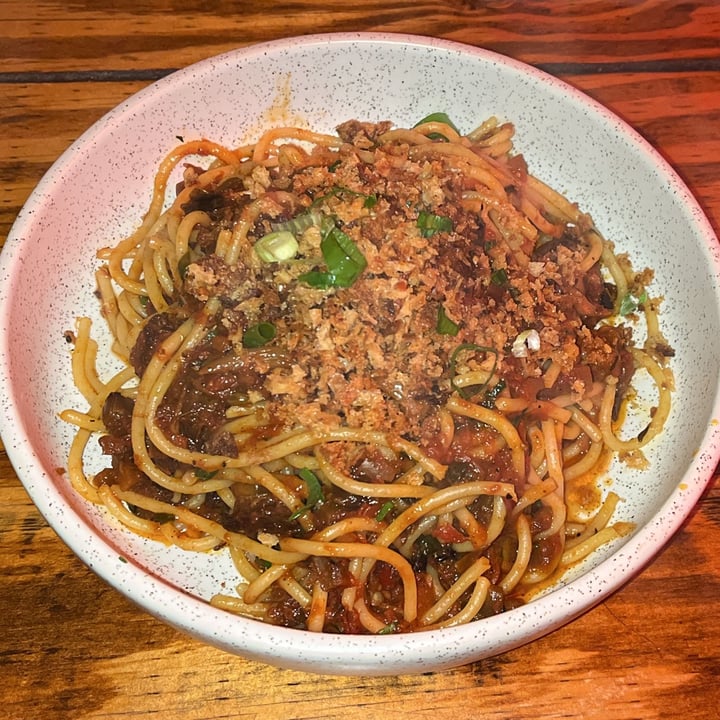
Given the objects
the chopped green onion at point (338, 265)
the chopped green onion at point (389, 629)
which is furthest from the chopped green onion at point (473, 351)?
the chopped green onion at point (389, 629)

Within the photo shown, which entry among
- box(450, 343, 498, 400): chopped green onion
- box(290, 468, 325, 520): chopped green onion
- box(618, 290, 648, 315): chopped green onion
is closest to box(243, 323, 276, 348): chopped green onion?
box(290, 468, 325, 520): chopped green onion

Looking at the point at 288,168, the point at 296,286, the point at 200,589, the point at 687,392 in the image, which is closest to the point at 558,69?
the point at 288,168

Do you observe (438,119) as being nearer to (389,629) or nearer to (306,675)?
(389,629)

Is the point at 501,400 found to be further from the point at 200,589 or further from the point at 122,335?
the point at 122,335

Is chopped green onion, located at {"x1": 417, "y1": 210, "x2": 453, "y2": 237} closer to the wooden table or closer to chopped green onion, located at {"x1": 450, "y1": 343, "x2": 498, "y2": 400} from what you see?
chopped green onion, located at {"x1": 450, "y1": 343, "x2": 498, "y2": 400}

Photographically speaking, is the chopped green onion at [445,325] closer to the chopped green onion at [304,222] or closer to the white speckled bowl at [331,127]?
the chopped green onion at [304,222]

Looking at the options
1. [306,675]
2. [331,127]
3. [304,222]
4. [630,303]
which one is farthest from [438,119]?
[306,675]
